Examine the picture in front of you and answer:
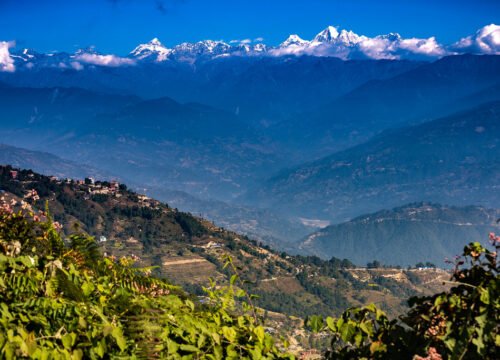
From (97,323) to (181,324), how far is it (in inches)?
27.1

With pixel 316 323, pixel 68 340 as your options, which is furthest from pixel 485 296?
pixel 68 340

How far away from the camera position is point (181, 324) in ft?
17.5

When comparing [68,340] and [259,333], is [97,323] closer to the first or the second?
[68,340]

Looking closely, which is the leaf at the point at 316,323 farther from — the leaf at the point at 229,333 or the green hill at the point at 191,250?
the green hill at the point at 191,250

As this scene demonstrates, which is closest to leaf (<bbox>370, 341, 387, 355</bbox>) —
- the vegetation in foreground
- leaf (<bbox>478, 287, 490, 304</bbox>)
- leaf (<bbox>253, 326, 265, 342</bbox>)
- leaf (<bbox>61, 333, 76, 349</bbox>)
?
the vegetation in foreground

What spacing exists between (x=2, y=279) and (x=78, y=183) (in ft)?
565

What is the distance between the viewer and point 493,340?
4.53m

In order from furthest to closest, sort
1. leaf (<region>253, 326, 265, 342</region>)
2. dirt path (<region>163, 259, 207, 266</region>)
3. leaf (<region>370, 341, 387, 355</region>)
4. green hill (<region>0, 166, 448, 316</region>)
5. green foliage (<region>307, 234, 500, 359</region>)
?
dirt path (<region>163, 259, 207, 266</region>) → green hill (<region>0, 166, 448, 316</region>) → leaf (<region>253, 326, 265, 342</region>) → leaf (<region>370, 341, 387, 355</region>) → green foliage (<region>307, 234, 500, 359</region>)

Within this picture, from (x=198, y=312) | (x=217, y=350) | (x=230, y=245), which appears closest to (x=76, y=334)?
(x=217, y=350)

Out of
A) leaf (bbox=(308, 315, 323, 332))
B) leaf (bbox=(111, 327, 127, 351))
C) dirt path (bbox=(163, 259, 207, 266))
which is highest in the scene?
leaf (bbox=(308, 315, 323, 332))

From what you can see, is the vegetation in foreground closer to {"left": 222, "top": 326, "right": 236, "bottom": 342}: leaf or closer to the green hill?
{"left": 222, "top": 326, "right": 236, "bottom": 342}: leaf

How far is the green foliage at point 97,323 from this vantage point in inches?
186

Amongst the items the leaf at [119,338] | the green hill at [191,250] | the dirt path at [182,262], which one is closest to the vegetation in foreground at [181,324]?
the leaf at [119,338]

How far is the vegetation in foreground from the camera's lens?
4.52m
